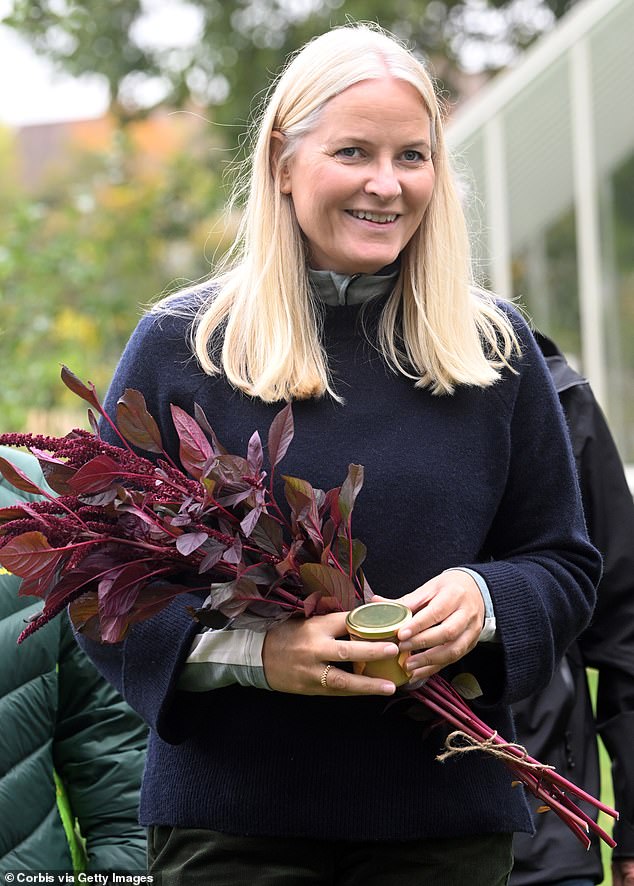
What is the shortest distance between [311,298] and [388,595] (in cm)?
62

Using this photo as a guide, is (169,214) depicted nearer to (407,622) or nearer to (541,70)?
(541,70)

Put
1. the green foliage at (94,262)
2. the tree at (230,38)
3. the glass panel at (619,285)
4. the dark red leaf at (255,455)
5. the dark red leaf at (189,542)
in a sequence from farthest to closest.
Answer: the tree at (230,38) → the glass panel at (619,285) → the green foliage at (94,262) → the dark red leaf at (255,455) → the dark red leaf at (189,542)

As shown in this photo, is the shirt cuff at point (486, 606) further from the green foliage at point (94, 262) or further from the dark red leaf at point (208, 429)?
the green foliage at point (94, 262)

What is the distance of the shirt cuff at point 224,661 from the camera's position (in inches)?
94.1

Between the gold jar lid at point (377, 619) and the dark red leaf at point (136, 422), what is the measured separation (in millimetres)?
444

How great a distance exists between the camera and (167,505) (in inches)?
91.4

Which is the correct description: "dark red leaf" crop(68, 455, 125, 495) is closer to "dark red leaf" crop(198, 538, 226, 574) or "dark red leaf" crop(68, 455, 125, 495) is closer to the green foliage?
"dark red leaf" crop(198, 538, 226, 574)

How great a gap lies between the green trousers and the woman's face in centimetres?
106

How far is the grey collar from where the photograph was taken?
2764 mm

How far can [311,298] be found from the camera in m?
2.78

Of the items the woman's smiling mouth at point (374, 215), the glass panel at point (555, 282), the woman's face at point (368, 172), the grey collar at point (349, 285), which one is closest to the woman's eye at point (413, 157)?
the woman's face at point (368, 172)

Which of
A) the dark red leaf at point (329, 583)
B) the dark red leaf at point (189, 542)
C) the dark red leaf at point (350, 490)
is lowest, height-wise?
the dark red leaf at point (329, 583)

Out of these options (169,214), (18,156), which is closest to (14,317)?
(169,214)

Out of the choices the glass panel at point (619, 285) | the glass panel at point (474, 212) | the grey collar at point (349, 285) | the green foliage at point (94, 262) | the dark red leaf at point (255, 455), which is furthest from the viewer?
the glass panel at point (619, 285)
